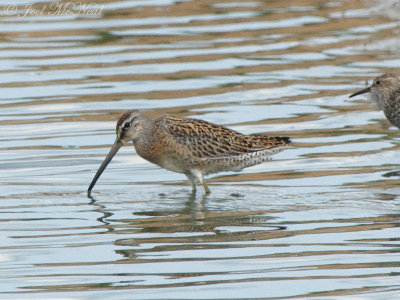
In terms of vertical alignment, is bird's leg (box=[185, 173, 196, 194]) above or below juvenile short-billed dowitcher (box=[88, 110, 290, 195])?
below

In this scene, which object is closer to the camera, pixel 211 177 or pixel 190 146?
pixel 190 146

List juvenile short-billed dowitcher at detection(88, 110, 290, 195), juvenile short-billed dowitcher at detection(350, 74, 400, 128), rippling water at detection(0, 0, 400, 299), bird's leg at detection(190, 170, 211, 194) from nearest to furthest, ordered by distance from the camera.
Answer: rippling water at detection(0, 0, 400, 299)
bird's leg at detection(190, 170, 211, 194)
juvenile short-billed dowitcher at detection(88, 110, 290, 195)
juvenile short-billed dowitcher at detection(350, 74, 400, 128)

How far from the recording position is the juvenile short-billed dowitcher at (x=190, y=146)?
11859mm

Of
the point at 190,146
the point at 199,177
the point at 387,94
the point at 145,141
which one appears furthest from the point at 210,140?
the point at 387,94

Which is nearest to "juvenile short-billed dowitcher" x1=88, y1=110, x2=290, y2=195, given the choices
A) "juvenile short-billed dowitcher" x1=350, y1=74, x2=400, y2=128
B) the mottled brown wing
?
the mottled brown wing

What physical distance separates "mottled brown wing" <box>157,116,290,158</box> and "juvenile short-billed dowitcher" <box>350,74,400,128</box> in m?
2.70

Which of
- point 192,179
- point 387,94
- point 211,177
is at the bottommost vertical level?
A: point 211,177

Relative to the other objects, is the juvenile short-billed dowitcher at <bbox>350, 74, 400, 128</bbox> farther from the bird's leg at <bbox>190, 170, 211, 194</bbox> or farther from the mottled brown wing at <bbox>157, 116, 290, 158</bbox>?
the bird's leg at <bbox>190, 170, 211, 194</bbox>

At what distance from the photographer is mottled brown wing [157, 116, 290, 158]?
11914mm

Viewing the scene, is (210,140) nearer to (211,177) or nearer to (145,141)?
(145,141)

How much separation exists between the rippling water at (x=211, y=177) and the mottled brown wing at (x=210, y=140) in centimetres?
40

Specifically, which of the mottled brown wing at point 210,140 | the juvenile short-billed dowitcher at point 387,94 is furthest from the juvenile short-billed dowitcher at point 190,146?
the juvenile short-billed dowitcher at point 387,94

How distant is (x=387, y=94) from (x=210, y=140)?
3.55m

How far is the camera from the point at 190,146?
39.0ft
